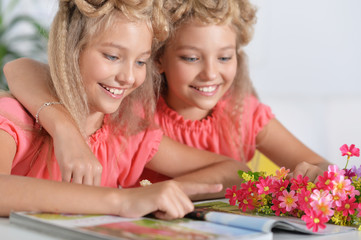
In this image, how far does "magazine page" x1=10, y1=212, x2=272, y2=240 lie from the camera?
922 mm

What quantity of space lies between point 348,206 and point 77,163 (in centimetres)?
55

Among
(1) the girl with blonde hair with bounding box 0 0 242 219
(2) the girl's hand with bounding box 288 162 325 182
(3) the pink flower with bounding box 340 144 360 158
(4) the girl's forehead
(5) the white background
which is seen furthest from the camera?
(5) the white background

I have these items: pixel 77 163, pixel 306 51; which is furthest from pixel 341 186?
pixel 306 51

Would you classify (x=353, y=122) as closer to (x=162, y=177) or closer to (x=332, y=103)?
(x=332, y=103)

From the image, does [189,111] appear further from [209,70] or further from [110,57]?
[110,57]

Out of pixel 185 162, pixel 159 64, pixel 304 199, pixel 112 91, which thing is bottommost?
pixel 304 199

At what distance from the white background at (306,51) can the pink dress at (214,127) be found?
1826 millimetres

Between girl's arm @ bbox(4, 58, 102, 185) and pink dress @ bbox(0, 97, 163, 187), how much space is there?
5 cm

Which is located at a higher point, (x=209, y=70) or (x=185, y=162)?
(x=209, y=70)

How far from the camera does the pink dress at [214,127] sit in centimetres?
204

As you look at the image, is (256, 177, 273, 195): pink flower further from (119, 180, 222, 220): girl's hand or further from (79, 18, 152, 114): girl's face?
(79, 18, 152, 114): girl's face

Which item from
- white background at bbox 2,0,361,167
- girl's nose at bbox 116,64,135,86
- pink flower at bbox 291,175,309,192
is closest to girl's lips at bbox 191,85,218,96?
girl's nose at bbox 116,64,135,86

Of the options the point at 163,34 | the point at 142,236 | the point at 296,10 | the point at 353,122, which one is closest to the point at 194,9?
the point at 163,34

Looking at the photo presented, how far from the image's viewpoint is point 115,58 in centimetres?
154
